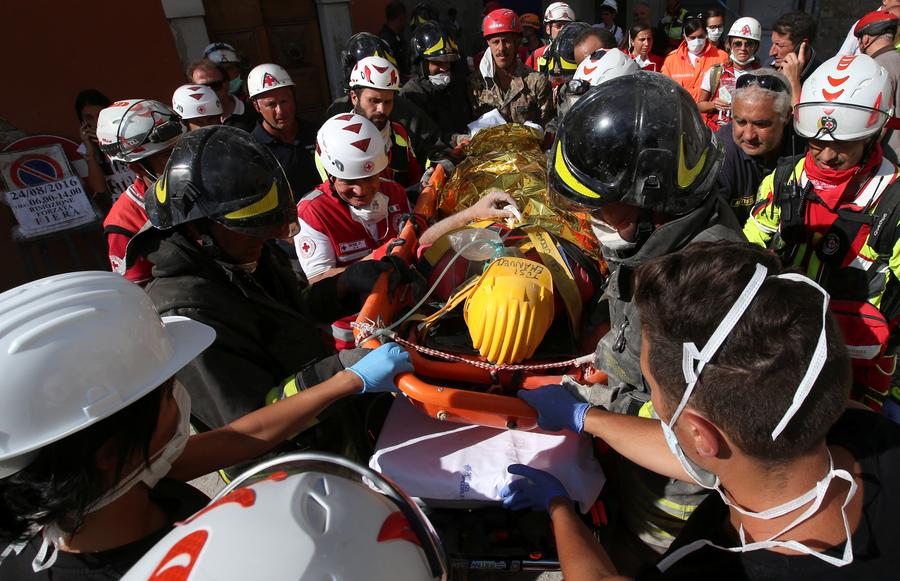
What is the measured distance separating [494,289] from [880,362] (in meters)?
1.89

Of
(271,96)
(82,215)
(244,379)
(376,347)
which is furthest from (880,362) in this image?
(82,215)

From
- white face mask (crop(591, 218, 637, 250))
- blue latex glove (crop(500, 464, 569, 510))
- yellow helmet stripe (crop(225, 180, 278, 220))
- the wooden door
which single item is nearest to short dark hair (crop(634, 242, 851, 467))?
blue latex glove (crop(500, 464, 569, 510))

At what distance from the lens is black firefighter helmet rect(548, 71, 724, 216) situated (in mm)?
1794

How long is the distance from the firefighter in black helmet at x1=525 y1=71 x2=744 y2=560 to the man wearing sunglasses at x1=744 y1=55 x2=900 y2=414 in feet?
3.16

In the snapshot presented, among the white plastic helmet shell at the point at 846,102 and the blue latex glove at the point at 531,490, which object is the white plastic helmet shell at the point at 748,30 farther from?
the blue latex glove at the point at 531,490

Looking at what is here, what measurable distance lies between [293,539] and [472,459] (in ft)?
4.24

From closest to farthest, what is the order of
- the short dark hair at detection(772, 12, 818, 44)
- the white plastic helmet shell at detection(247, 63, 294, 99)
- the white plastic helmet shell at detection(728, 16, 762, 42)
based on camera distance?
1. the white plastic helmet shell at detection(247, 63, 294, 99)
2. the short dark hair at detection(772, 12, 818, 44)
3. the white plastic helmet shell at detection(728, 16, 762, 42)

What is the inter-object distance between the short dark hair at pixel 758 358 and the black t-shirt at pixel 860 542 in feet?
0.68

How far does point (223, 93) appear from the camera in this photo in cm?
523

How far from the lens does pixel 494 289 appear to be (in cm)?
212

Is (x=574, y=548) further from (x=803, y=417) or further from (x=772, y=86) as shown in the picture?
(x=772, y=86)

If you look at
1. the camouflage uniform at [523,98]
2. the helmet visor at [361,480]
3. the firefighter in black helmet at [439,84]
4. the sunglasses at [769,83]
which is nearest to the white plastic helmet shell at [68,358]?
the helmet visor at [361,480]

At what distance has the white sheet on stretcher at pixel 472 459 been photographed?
1.91 m

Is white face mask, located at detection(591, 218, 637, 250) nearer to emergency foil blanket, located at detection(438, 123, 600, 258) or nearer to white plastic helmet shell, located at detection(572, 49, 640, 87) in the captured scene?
emergency foil blanket, located at detection(438, 123, 600, 258)
